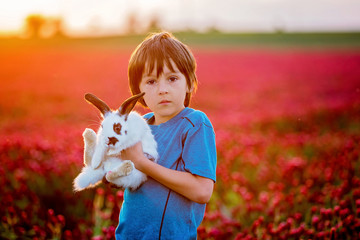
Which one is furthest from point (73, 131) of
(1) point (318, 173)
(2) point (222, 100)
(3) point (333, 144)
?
(2) point (222, 100)

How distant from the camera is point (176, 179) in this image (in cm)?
147

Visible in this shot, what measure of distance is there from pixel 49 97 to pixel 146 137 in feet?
30.5

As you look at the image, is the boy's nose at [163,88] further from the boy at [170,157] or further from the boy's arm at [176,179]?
the boy's arm at [176,179]

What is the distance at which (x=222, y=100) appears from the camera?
31.5 ft

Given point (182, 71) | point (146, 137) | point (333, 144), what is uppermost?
point (182, 71)

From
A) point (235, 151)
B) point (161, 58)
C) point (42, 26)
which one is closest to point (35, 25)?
point (42, 26)

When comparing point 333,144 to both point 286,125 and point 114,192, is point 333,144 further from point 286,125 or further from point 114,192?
point 114,192

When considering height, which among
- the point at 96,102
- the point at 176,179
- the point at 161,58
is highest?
the point at 161,58

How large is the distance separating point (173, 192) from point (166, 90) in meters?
0.51

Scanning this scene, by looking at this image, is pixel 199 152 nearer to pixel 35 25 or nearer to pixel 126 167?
pixel 126 167

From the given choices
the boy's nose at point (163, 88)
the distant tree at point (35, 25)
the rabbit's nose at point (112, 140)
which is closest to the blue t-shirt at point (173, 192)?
the boy's nose at point (163, 88)

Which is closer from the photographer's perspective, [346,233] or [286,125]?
[346,233]

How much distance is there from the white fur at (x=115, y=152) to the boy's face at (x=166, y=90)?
0.12 metres

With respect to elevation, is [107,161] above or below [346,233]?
above
